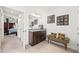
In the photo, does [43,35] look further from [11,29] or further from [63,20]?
[11,29]

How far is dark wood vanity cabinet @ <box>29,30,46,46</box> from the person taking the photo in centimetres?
185

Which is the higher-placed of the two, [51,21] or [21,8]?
[21,8]

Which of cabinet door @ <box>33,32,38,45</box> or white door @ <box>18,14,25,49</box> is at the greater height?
white door @ <box>18,14,25,49</box>

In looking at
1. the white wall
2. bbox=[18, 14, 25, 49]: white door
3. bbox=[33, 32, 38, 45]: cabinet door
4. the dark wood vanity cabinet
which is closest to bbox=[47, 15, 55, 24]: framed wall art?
the white wall

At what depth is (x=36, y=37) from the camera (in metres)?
1.92

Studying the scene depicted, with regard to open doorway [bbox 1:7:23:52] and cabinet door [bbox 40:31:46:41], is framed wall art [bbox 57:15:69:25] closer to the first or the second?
cabinet door [bbox 40:31:46:41]

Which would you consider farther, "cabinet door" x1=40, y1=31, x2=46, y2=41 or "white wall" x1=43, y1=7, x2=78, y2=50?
"cabinet door" x1=40, y1=31, x2=46, y2=41

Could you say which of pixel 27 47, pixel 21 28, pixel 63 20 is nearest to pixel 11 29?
pixel 21 28

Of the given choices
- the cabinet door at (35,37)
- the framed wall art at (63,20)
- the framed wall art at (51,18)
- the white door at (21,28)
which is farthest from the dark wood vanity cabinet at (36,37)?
the framed wall art at (63,20)

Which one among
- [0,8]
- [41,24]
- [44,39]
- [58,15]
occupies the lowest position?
[44,39]
